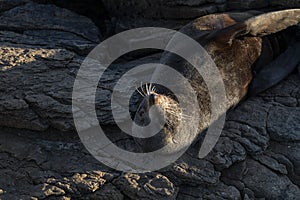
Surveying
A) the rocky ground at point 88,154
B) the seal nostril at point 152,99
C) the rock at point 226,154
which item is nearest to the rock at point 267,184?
the rocky ground at point 88,154

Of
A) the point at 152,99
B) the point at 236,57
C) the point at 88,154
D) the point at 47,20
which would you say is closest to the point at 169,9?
the point at 236,57

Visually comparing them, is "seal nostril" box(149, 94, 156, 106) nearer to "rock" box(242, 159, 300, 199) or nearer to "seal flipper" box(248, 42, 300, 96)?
"rock" box(242, 159, 300, 199)

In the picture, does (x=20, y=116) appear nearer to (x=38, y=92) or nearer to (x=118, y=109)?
(x=38, y=92)

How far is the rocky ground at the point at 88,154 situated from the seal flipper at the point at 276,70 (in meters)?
0.09

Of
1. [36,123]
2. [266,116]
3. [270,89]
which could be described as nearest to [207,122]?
[266,116]

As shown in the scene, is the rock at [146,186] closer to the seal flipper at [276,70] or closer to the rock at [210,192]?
the rock at [210,192]

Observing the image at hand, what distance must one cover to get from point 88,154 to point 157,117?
2.52ft

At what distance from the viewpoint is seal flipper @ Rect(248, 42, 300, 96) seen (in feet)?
17.8

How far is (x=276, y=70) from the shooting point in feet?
18.4

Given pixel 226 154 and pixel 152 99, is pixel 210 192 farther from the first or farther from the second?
pixel 152 99

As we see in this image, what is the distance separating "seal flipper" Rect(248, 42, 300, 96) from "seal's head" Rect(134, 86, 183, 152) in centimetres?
119

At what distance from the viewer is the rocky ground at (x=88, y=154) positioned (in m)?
4.32

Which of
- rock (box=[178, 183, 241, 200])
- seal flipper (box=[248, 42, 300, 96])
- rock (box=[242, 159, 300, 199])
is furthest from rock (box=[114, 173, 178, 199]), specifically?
seal flipper (box=[248, 42, 300, 96])

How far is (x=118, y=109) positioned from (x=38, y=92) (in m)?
0.80
